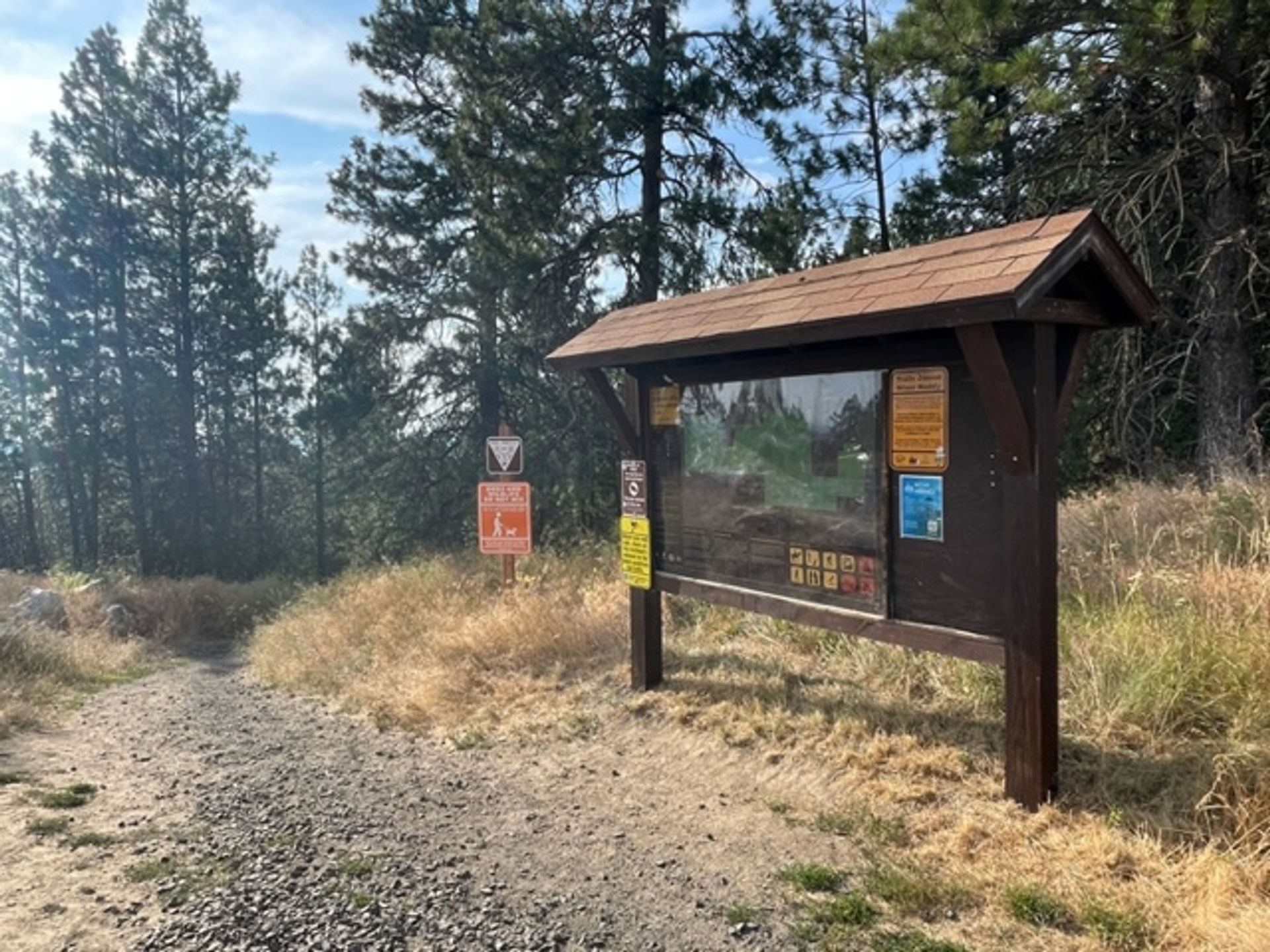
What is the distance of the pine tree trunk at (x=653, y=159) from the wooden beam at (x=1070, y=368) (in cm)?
926

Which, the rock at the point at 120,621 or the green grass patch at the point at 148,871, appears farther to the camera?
the rock at the point at 120,621

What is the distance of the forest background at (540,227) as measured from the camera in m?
8.47

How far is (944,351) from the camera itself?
3996mm

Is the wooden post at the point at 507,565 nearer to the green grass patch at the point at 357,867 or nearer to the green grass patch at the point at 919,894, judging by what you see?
the green grass patch at the point at 357,867

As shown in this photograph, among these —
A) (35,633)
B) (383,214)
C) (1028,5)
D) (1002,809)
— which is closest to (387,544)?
(383,214)

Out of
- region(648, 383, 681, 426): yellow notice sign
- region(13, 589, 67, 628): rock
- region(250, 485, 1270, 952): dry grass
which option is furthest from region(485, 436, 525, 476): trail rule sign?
region(13, 589, 67, 628): rock

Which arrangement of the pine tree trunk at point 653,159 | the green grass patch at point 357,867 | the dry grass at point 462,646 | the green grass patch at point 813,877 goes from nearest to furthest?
the green grass patch at point 813,877 < the green grass patch at point 357,867 < the dry grass at point 462,646 < the pine tree trunk at point 653,159

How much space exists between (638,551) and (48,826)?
371 centimetres

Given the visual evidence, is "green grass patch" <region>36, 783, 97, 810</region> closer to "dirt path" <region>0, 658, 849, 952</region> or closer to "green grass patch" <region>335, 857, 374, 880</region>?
"dirt path" <region>0, 658, 849, 952</region>

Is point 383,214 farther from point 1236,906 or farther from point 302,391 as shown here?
point 1236,906

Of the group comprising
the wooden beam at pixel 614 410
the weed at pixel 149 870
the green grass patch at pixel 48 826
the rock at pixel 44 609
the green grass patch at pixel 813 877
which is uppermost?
the wooden beam at pixel 614 410

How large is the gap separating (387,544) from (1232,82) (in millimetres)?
16053

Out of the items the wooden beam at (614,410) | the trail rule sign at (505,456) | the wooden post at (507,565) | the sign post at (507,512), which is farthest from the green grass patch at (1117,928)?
the trail rule sign at (505,456)

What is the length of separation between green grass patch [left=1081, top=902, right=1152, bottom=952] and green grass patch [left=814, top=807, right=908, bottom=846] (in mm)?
860
